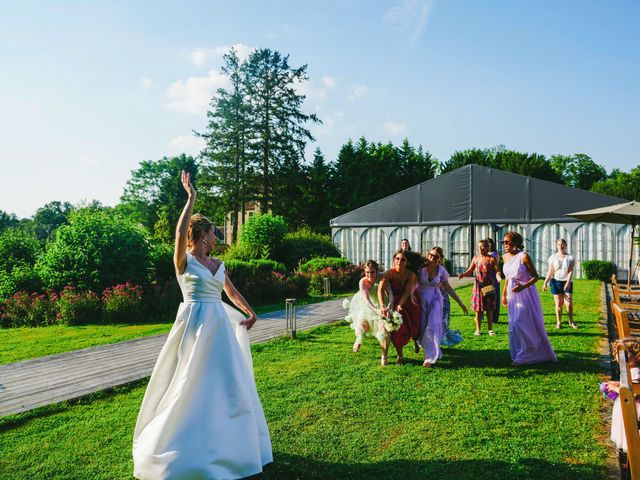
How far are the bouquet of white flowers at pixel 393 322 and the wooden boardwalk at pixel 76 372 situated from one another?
3.58 meters

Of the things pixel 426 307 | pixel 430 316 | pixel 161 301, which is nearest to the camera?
pixel 430 316

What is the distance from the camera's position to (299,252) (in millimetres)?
24766

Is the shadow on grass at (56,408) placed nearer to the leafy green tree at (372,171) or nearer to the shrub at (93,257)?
the shrub at (93,257)

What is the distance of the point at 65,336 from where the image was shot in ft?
37.7

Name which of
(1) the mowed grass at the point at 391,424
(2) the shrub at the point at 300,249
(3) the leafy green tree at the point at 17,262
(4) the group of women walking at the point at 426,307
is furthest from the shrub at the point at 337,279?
(1) the mowed grass at the point at 391,424

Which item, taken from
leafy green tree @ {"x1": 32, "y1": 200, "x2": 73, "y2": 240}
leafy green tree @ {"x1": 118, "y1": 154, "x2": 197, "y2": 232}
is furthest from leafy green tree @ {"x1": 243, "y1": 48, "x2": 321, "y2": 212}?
leafy green tree @ {"x1": 32, "y1": 200, "x2": 73, "y2": 240}

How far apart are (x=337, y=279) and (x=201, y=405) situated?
55.5 ft

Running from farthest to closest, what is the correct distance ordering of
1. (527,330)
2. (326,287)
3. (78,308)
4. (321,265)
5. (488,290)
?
1. (321,265)
2. (326,287)
3. (78,308)
4. (488,290)
5. (527,330)

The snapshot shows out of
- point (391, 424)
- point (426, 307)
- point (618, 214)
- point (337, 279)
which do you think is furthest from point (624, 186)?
point (391, 424)

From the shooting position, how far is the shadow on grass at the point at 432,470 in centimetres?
397

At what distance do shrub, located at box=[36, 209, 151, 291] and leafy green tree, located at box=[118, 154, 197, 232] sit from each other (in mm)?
48610

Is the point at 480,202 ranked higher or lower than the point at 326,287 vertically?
higher

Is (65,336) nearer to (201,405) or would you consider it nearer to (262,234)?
(201,405)

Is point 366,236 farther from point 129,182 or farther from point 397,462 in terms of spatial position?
point 129,182
